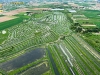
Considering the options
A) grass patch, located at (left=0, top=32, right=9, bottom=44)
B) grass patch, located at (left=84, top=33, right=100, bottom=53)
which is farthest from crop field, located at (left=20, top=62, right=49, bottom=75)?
grass patch, located at (left=0, top=32, right=9, bottom=44)

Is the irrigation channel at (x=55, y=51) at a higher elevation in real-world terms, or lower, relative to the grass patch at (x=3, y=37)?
lower

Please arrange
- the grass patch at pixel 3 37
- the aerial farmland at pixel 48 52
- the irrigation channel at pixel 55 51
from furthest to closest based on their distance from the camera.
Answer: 1. the grass patch at pixel 3 37
2. the irrigation channel at pixel 55 51
3. the aerial farmland at pixel 48 52

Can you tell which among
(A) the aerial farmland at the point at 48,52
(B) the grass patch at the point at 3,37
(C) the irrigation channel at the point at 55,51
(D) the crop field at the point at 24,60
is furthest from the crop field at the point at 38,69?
(B) the grass patch at the point at 3,37

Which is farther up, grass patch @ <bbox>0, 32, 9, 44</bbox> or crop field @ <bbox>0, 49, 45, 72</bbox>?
grass patch @ <bbox>0, 32, 9, 44</bbox>

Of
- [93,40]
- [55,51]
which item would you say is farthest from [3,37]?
[93,40]

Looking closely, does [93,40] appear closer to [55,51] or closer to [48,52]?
[55,51]

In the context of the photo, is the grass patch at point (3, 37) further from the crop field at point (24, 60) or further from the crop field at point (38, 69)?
the crop field at point (38, 69)

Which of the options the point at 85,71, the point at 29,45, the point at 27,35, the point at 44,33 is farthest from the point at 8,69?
the point at 44,33

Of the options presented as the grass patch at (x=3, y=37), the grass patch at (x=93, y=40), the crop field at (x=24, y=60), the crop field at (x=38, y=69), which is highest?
the grass patch at (x=3, y=37)

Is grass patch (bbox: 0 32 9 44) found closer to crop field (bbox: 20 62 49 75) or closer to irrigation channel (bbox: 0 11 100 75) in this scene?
irrigation channel (bbox: 0 11 100 75)

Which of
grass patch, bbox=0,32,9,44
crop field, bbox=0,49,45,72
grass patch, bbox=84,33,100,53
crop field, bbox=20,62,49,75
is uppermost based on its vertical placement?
grass patch, bbox=0,32,9,44

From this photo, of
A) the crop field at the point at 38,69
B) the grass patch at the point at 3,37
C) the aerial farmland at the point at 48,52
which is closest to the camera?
the crop field at the point at 38,69

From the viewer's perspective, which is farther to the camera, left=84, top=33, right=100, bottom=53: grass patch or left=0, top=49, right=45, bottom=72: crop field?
left=84, top=33, right=100, bottom=53: grass patch

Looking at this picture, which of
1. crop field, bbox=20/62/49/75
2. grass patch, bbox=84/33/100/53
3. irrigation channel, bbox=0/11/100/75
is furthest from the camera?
grass patch, bbox=84/33/100/53
